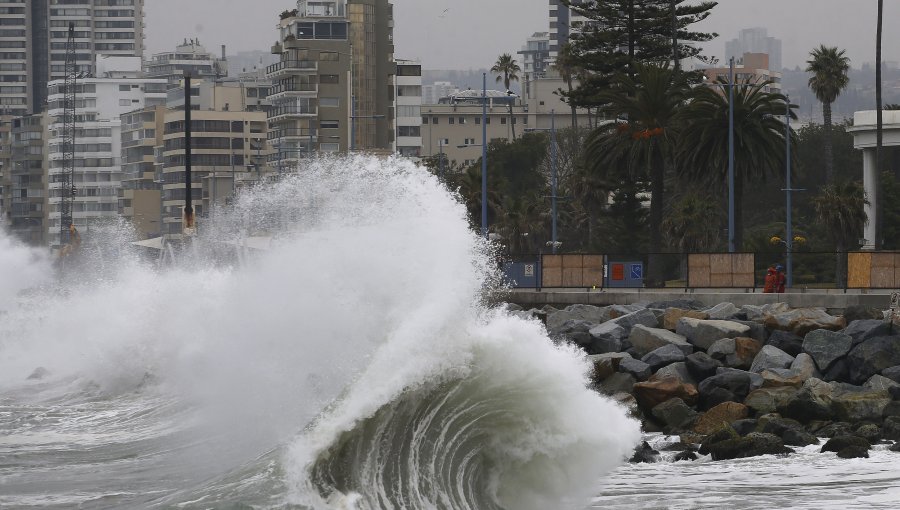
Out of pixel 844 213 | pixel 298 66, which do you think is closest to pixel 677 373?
pixel 844 213

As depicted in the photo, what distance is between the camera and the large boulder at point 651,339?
3005 centimetres

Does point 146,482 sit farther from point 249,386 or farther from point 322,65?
point 322,65

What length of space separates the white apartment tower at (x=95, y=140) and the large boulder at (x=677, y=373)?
5136 inches

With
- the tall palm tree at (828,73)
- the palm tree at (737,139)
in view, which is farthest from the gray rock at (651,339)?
the tall palm tree at (828,73)

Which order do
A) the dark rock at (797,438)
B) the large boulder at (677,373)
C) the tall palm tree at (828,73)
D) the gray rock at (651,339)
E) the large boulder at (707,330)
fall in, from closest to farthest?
the dark rock at (797,438), the large boulder at (677,373), the gray rock at (651,339), the large boulder at (707,330), the tall palm tree at (828,73)

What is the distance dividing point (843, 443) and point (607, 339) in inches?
345

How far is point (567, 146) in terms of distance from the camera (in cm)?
10025

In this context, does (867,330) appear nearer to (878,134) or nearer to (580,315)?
(580,315)

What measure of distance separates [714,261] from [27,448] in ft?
67.9

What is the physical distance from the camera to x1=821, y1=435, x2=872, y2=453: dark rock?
2250 centimetres

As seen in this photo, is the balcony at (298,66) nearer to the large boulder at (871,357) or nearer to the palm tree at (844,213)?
the palm tree at (844,213)

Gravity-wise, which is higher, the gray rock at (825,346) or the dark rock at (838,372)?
the gray rock at (825,346)

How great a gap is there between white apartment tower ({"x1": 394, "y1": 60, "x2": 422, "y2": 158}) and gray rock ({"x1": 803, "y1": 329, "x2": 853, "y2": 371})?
91.1m

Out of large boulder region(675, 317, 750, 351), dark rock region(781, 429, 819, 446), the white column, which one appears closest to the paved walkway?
large boulder region(675, 317, 750, 351)
